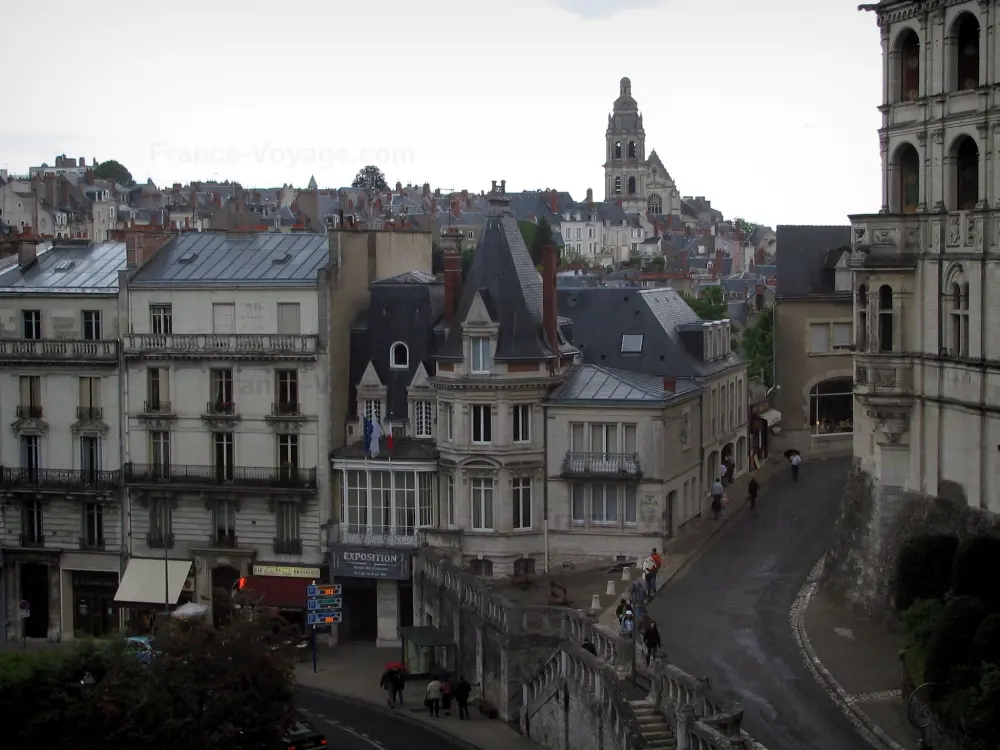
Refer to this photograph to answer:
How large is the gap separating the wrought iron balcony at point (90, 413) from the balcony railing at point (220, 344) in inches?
98.8

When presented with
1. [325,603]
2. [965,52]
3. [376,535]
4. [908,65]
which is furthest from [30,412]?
[965,52]

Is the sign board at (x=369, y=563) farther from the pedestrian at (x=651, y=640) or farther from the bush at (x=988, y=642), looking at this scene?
the bush at (x=988, y=642)

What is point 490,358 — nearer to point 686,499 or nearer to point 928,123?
point 686,499

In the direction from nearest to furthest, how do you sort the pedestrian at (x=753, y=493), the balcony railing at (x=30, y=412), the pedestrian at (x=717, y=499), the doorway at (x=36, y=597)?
the pedestrian at (x=753, y=493)
the pedestrian at (x=717, y=499)
the balcony railing at (x=30, y=412)
the doorway at (x=36, y=597)

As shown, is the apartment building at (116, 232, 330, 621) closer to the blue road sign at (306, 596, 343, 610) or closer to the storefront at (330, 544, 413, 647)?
the storefront at (330, 544, 413, 647)

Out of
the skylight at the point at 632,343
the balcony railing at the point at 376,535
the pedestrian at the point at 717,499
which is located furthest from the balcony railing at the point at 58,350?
the pedestrian at the point at 717,499

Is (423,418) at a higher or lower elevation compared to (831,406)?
higher

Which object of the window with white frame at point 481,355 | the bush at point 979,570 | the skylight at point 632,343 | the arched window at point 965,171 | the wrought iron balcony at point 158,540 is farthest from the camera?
the wrought iron balcony at point 158,540

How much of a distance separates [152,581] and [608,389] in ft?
58.3

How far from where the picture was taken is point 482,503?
187 ft

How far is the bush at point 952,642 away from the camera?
34000mm

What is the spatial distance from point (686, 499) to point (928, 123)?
62.2 feet

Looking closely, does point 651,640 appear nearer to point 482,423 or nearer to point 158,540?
point 482,423

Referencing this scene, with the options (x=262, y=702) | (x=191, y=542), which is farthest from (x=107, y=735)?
(x=191, y=542)
